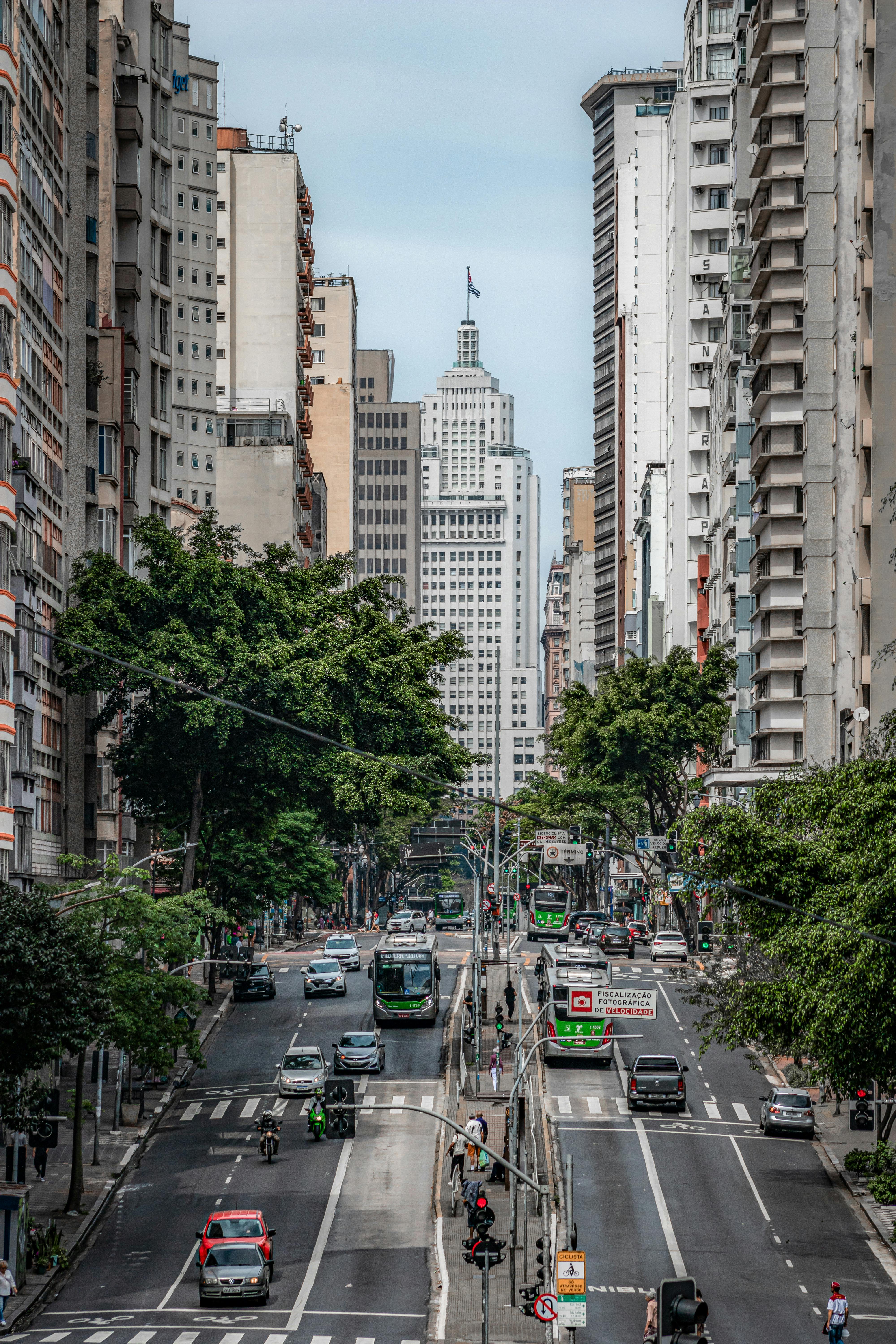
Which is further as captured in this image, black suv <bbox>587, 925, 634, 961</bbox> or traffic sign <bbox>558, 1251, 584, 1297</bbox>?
black suv <bbox>587, 925, 634, 961</bbox>

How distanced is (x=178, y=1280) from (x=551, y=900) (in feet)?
245

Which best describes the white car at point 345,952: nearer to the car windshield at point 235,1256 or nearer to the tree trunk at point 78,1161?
the tree trunk at point 78,1161

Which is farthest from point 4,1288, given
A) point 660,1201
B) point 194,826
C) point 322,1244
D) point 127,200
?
point 127,200

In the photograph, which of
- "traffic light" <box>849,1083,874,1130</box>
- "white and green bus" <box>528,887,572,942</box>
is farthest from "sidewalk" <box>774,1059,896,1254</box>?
"white and green bus" <box>528,887,572,942</box>

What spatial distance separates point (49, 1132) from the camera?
57812mm

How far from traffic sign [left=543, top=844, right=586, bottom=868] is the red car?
4881 cm

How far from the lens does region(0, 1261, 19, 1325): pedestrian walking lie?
40.4 metres

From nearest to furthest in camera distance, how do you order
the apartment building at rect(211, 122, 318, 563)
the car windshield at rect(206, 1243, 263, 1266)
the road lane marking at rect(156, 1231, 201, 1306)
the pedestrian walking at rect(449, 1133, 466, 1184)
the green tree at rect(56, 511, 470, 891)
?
the road lane marking at rect(156, 1231, 201, 1306), the car windshield at rect(206, 1243, 263, 1266), the pedestrian walking at rect(449, 1133, 466, 1184), the green tree at rect(56, 511, 470, 891), the apartment building at rect(211, 122, 318, 563)

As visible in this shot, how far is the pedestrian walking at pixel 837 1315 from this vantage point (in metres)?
37.1

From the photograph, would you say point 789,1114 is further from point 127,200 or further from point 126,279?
point 127,200

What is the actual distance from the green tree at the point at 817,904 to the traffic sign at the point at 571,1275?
888 centimetres

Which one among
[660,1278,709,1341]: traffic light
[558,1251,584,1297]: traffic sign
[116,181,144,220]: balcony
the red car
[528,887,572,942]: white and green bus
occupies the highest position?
[116,181,144,220]: balcony

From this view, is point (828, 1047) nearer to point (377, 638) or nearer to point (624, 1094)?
point (624, 1094)

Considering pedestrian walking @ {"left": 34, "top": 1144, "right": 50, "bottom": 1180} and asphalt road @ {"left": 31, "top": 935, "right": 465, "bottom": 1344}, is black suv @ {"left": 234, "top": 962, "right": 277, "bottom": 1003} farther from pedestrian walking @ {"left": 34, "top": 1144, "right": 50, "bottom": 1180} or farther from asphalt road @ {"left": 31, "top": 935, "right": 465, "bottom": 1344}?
pedestrian walking @ {"left": 34, "top": 1144, "right": 50, "bottom": 1180}
